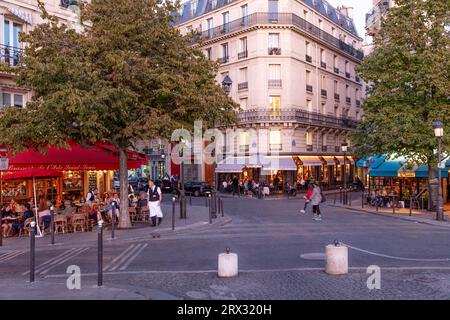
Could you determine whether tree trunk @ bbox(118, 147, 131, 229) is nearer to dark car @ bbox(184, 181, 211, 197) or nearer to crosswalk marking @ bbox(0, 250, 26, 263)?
crosswalk marking @ bbox(0, 250, 26, 263)

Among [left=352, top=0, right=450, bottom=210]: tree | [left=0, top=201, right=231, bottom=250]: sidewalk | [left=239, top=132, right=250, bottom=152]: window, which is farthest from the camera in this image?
[left=239, top=132, right=250, bottom=152]: window

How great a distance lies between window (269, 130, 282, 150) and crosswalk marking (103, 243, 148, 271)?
2821 cm

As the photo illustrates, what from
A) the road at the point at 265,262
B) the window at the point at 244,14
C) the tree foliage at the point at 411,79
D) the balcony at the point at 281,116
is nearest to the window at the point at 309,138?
the balcony at the point at 281,116

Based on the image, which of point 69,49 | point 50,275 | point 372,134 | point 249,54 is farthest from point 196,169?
point 50,275

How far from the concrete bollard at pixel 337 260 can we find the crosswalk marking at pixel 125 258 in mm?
4486

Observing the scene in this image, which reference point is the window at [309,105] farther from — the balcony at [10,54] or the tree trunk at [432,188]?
the balcony at [10,54]

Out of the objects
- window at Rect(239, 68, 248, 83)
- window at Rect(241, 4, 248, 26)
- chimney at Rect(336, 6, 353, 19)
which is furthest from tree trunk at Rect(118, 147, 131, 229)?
chimney at Rect(336, 6, 353, 19)

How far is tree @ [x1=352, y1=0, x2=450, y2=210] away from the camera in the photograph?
21516 millimetres

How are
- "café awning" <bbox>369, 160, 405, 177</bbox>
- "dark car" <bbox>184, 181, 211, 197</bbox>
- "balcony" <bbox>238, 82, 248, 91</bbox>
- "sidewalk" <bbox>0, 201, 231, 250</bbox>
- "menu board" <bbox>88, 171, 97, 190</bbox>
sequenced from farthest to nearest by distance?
"balcony" <bbox>238, 82, 248, 91</bbox>, "dark car" <bbox>184, 181, 211, 197</bbox>, "café awning" <bbox>369, 160, 405, 177</bbox>, "menu board" <bbox>88, 171, 97, 190</bbox>, "sidewalk" <bbox>0, 201, 231, 250</bbox>

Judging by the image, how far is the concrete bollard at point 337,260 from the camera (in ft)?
28.6

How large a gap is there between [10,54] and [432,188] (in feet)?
69.8

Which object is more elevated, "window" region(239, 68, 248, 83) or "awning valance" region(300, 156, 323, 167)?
"window" region(239, 68, 248, 83)

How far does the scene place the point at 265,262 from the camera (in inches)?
402

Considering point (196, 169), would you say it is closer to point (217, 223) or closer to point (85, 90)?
point (217, 223)
